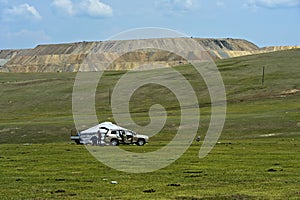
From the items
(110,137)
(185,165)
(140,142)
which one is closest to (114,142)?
(110,137)

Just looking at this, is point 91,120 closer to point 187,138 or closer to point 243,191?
point 187,138

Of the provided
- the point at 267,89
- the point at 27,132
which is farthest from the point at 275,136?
the point at 267,89

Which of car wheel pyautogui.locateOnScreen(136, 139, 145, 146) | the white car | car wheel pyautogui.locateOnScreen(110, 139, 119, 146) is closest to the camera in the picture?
car wheel pyautogui.locateOnScreen(136, 139, 145, 146)

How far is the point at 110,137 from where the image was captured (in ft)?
207

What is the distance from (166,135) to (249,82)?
62969 mm

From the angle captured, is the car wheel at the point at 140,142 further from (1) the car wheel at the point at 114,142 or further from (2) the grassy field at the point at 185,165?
(1) the car wheel at the point at 114,142

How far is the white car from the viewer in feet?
204

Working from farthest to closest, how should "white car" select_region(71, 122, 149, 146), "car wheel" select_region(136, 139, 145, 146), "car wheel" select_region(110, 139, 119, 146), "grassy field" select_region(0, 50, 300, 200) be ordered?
"car wheel" select_region(110, 139, 119, 146) < "white car" select_region(71, 122, 149, 146) < "car wheel" select_region(136, 139, 145, 146) < "grassy field" select_region(0, 50, 300, 200)

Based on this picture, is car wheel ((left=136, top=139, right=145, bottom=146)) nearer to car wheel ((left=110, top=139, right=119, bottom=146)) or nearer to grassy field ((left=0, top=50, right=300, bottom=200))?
grassy field ((left=0, top=50, right=300, bottom=200))

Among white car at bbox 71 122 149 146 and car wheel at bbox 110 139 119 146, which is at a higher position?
white car at bbox 71 122 149 146

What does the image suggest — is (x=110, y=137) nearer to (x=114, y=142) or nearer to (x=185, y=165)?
(x=114, y=142)

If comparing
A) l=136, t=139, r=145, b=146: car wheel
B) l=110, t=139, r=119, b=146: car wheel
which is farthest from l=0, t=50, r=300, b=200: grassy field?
l=110, t=139, r=119, b=146: car wheel

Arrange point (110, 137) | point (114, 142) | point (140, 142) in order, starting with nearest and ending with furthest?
point (140, 142) < point (114, 142) < point (110, 137)

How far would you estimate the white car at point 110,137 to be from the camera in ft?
204
